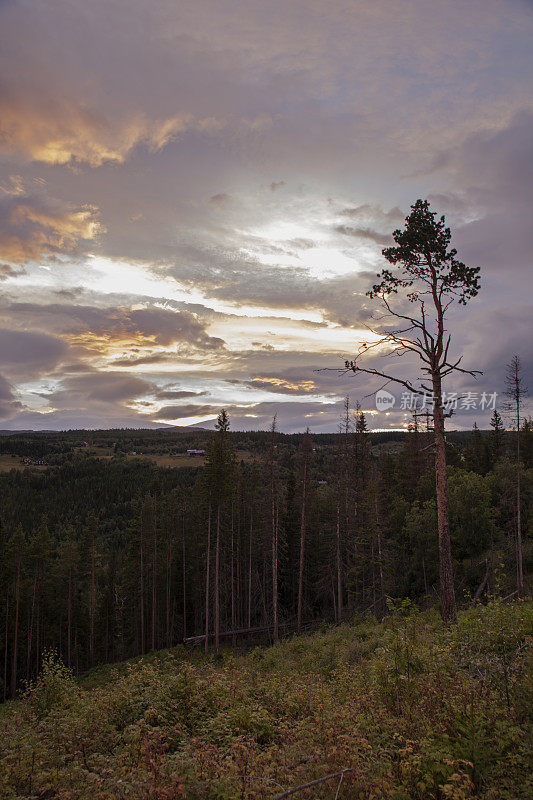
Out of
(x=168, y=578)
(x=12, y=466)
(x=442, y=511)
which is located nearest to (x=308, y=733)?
(x=442, y=511)

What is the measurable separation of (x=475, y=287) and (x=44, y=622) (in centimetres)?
5406

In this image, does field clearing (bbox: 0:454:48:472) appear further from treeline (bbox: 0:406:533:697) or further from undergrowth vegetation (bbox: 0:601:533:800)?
undergrowth vegetation (bbox: 0:601:533:800)

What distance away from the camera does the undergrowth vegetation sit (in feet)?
15.5

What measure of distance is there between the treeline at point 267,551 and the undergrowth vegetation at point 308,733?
18.2m

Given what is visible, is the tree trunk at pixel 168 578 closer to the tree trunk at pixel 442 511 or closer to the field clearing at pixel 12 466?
the tree trunk at pixel 442 511

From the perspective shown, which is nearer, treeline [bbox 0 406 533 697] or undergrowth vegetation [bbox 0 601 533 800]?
undergrowth vegetation [bbox 0 601 533 800]

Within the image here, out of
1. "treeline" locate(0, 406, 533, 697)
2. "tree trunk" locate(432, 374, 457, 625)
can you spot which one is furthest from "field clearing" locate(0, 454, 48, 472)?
"tree trunk" locate(432, 374, 457, 625)

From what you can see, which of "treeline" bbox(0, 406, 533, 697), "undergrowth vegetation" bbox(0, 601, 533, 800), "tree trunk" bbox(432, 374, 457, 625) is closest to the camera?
"undergrowth vegetation" bbox(0, 601, 533, 800)

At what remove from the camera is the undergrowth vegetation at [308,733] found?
186 inches

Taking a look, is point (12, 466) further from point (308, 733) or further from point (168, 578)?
point (308, 733)

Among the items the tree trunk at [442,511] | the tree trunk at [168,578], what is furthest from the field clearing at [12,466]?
the tree trunk at [442,511]

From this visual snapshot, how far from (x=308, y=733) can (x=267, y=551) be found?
108ft

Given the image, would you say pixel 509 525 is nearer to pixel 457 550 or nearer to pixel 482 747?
pixel 457 550

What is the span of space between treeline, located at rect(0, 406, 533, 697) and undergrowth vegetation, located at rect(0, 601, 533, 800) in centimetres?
1819
